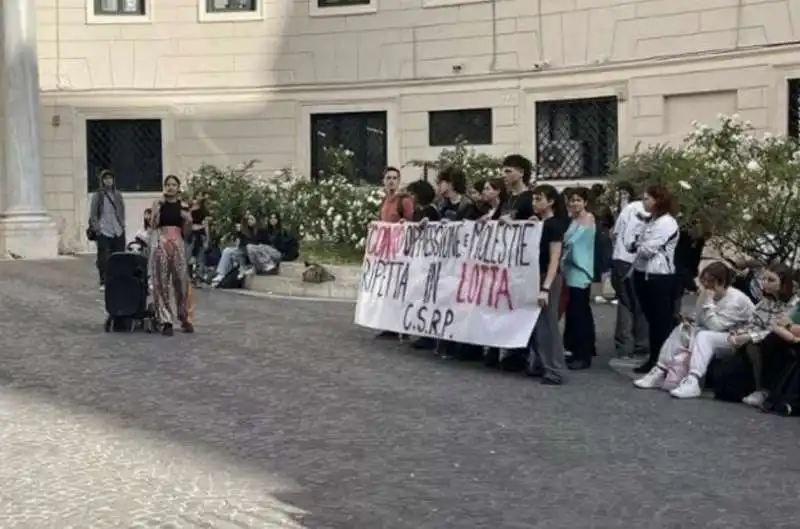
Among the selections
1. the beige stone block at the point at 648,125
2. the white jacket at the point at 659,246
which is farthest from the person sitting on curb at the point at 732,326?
the beige stone block at the point at 648,125

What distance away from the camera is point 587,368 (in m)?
11.8

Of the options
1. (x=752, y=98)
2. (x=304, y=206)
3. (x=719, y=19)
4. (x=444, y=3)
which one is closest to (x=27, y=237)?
(x=304, y=206)

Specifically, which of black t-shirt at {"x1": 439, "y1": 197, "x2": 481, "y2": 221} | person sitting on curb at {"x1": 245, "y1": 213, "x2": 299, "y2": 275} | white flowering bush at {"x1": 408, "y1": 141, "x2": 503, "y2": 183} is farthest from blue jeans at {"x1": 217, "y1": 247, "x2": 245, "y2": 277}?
black t-shirt at {"x1": 439, "y1": 197, "x2": 481, "y2": 221}

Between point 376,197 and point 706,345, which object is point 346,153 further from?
point 706,345

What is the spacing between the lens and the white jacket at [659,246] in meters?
11.2

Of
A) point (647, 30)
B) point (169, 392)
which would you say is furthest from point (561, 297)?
point (647, 30)

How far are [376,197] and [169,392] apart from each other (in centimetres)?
956

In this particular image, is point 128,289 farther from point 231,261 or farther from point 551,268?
point 231,261

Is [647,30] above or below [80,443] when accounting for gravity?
above

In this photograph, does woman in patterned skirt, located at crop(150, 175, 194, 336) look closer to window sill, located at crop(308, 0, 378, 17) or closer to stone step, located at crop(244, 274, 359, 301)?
stone step, located at crop(244, 274, 359, 301)

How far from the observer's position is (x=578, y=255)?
Answer: 11492mm

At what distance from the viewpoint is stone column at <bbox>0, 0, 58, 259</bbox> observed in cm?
2580

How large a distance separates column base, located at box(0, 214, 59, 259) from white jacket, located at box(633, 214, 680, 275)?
1724cm

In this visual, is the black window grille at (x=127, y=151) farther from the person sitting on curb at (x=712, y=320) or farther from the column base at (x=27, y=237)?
the person sitting on curb at (x=712, y=320)
